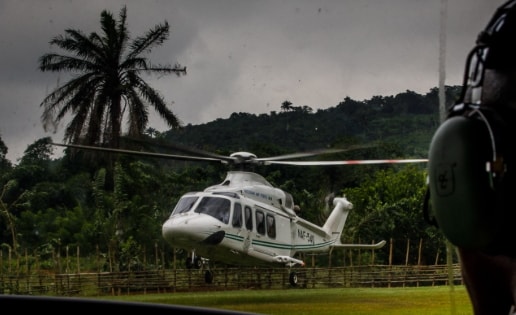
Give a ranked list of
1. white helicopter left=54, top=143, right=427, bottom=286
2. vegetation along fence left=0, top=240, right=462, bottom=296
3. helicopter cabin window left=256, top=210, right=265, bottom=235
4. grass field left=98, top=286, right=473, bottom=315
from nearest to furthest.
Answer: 1. white helicopter left=54, top=143, right=427, bottom=286
2. helicopter cabin window left=256, top=210, right=265, bottom=235
3. grass field left=98, top=286, right=473, bottom=315
4. vegetation along fence left=0, top=240, right=462, bottom=296

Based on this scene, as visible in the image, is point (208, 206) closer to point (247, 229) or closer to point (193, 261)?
point (247, 229)

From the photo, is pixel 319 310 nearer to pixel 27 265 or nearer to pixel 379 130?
pixel 379 130

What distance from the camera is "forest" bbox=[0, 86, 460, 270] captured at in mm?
8969

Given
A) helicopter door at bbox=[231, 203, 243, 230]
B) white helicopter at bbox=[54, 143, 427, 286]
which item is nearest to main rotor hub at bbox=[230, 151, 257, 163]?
white helicopter at bbox=[54, 143, 427, 286]

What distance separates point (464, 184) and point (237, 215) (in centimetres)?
630

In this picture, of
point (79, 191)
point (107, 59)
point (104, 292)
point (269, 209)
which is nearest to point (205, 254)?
point (269, 209)

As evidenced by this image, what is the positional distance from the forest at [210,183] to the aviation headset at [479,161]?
26.0ft

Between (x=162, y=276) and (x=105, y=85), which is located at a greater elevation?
(x=105, y=85)

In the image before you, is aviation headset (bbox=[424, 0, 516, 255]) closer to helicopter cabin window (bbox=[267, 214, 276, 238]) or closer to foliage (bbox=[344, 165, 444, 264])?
helicopter cabin window (bbox=[267, 214, 276, 238])

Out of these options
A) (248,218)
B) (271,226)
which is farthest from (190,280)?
(248,218)

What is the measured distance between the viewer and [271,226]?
7.13 meters

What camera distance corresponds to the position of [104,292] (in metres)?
9.20

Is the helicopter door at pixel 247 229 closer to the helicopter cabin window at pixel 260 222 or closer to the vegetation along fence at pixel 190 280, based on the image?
the helicopter cabin window at pixel 260 222

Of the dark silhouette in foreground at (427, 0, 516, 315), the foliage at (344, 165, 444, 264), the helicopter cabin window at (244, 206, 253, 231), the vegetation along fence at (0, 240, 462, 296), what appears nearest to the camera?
the dark silhouette in foreground at (427, 0, 516, 315)
